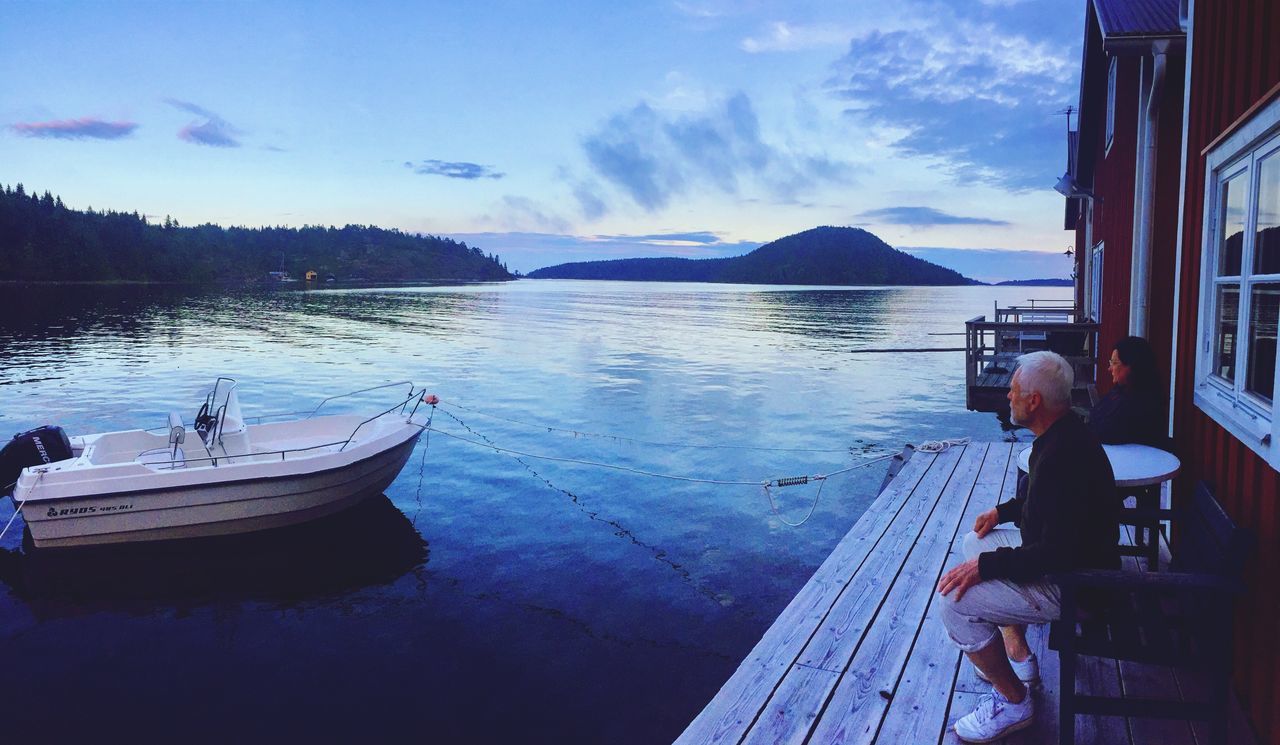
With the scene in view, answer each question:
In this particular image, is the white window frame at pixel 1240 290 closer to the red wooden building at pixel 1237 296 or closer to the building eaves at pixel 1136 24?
the red wooden building at pixel 1237 296

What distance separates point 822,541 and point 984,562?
23.3 feet

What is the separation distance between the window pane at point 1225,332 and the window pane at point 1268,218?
0.43 meters

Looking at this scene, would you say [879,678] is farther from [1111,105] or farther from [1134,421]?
[1111,105]

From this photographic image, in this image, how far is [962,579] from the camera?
3.30 metres

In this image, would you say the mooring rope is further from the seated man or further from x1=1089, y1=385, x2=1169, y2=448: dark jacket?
the seated man

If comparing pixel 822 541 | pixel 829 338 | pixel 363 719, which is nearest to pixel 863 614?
pixel 363 719

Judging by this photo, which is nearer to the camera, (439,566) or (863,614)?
(863,614)

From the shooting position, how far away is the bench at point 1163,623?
9.86ft

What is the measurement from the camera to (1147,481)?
4203mm

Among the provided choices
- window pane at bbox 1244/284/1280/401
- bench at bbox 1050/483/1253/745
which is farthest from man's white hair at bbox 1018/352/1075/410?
window pane at bbox 1244/284/1280/401

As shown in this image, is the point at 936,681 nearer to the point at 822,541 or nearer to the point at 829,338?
the point at 822,541

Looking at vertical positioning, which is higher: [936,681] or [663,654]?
[936,681]

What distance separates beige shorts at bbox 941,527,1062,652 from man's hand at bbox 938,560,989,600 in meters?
0.02

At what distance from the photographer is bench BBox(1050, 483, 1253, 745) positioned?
3004mm
